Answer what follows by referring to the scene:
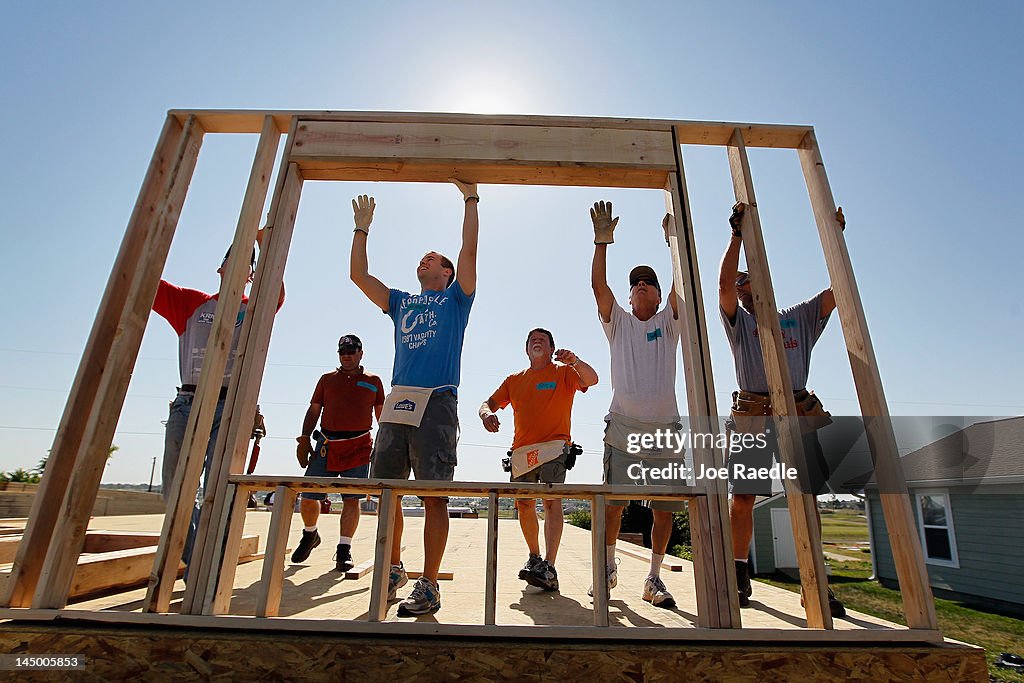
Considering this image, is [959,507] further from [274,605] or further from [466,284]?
[274,605]

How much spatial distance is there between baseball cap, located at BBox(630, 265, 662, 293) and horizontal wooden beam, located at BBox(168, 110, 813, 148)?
2.91ft

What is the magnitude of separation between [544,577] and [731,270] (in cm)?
214

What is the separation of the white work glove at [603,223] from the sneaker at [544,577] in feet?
6.51

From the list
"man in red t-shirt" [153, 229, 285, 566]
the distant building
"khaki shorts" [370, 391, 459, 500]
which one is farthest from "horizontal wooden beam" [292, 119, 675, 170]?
the distant building

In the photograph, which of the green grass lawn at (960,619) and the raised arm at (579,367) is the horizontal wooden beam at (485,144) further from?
the green grass lawn at (960,619)

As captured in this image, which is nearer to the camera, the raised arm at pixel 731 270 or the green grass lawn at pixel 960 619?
the raised arm at pixel 731 270

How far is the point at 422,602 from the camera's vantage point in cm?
240

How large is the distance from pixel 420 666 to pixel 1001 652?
9.10 m

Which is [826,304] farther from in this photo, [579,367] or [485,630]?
[485,630]

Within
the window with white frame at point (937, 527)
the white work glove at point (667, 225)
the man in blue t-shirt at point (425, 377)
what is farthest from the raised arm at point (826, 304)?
the window with white frame at point (937, 527)

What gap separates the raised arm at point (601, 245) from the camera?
3164 mm

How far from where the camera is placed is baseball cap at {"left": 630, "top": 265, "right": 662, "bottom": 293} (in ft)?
11.5

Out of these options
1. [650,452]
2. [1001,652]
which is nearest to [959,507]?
[1001,652]

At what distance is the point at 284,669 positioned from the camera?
1.84 metres
